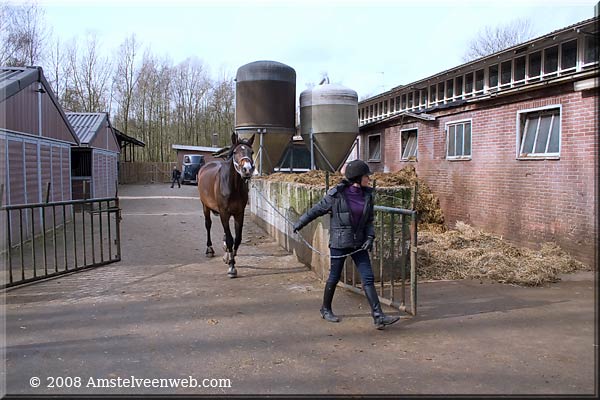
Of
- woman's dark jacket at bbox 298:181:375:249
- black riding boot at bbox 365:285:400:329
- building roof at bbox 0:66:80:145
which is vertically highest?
building roof at bbox 0:66:80:145

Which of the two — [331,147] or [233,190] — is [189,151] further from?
[233,190]

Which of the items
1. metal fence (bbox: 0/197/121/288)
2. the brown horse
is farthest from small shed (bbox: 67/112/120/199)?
the brown horse

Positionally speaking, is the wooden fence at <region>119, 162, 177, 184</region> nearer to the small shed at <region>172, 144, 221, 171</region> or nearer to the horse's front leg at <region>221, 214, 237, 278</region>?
the small shed at <region>172, 144, 221, 171</region>

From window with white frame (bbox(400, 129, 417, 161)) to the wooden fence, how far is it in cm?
3241

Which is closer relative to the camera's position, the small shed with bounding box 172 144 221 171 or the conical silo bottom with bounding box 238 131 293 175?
the conical silo bottom with bounding box 238 131 293 175

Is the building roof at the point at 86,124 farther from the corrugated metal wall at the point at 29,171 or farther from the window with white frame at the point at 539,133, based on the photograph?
the window with white frame at the point at 539,133

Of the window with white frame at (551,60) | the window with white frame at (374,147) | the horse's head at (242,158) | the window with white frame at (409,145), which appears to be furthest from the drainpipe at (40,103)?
the window with white frame at (551,60)

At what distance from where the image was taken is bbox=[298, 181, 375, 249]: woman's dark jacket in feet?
16.4

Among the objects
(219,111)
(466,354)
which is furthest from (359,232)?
(219,111)

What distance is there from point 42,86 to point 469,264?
10.7 meters

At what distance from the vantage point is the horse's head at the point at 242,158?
7.15 m

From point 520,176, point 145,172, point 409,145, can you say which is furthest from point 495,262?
Answer: point 145,172

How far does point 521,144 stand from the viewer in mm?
9727

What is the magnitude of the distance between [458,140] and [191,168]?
31630 millimetres
